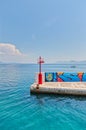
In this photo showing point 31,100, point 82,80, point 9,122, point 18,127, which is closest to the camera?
point 18,127

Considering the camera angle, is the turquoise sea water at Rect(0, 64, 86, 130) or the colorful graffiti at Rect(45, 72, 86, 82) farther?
the colorful graffiti at Rect(45, 72, 86, 82)

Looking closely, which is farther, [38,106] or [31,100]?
[31,100]

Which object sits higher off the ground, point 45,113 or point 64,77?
point 64,77

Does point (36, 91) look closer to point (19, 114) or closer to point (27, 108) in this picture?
point (27, 108)

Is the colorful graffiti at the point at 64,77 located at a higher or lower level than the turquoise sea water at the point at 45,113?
higher

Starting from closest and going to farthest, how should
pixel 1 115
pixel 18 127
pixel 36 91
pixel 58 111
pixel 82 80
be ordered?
pixel 18 127, pixel 1 115, pixel 58 111, pixel 36 91, pixel 82 80

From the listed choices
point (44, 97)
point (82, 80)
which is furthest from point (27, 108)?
point (82, 80)

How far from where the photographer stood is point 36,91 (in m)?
15.7

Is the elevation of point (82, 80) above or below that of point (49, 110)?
above

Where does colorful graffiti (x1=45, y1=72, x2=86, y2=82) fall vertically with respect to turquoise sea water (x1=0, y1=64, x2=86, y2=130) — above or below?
above

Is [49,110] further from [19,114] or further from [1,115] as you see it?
[1,115]

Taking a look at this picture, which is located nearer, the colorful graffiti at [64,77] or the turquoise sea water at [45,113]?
the turquoise sea water at [45,113]

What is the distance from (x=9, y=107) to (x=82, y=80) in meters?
9.34

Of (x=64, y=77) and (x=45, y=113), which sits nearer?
(x=45, y=113)
